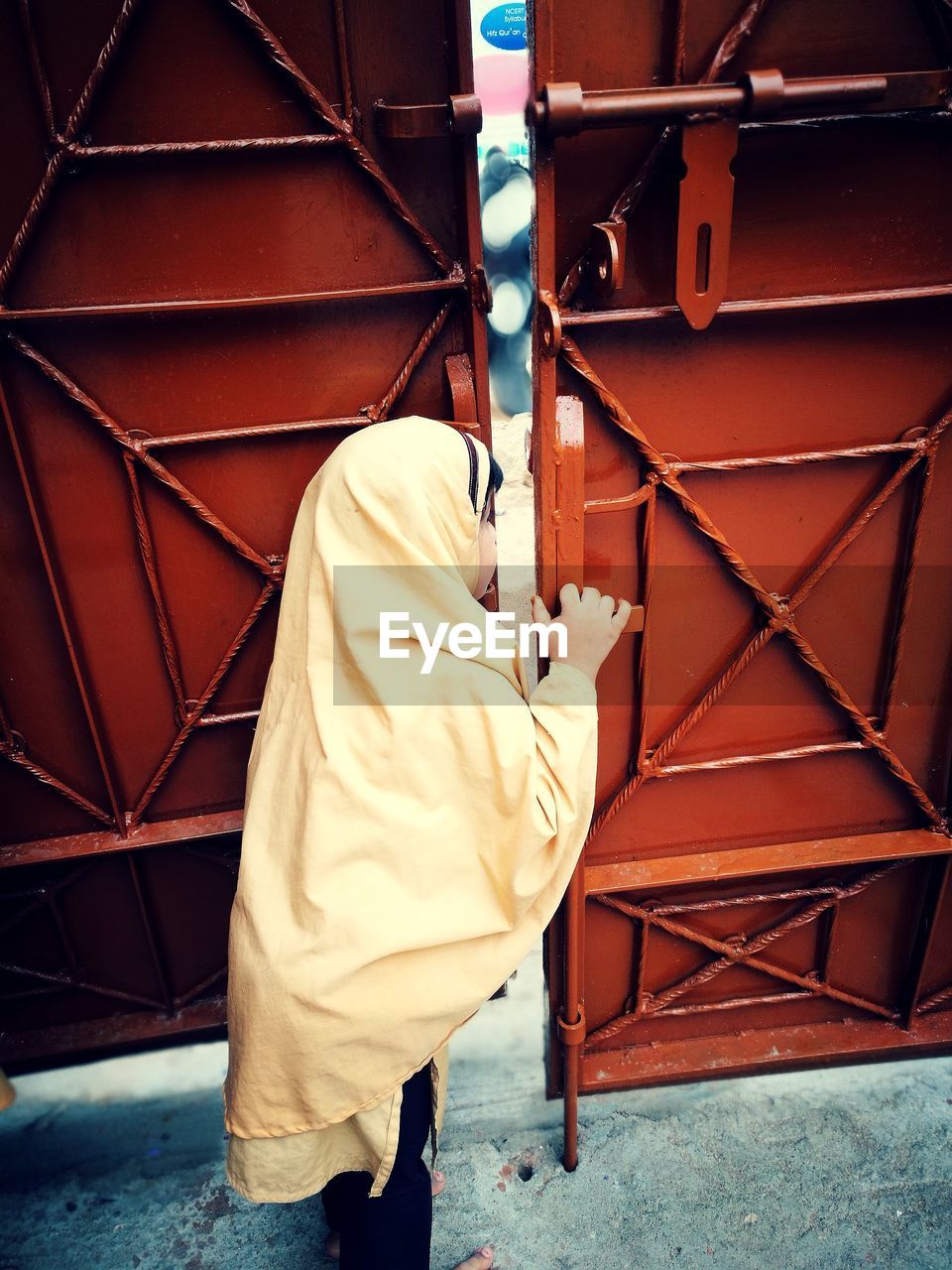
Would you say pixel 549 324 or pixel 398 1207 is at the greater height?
pixel 549 324

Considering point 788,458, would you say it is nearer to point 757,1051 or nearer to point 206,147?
point 206,147

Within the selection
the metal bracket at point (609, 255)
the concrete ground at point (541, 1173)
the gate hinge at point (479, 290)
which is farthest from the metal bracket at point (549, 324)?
the concrete ground at point (541, 1173)

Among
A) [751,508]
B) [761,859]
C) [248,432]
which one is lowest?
[761,859]

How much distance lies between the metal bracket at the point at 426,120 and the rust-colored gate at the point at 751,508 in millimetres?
201

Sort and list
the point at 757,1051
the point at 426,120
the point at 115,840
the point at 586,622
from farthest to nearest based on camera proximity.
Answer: the point at 757,1051, the point at 115,840, the point at 586,622, the point at 426,120

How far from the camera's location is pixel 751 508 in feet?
7.28

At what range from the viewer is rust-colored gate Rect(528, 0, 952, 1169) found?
1791 millimetres

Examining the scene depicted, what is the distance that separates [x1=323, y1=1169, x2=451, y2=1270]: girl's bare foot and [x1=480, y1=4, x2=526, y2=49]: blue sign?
5937 millimetres

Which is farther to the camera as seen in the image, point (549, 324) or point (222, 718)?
point (222, 718)

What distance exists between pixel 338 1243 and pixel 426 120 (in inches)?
123

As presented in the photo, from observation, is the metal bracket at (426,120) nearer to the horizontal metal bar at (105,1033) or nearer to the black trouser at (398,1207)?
the black trouser at (398,1207)

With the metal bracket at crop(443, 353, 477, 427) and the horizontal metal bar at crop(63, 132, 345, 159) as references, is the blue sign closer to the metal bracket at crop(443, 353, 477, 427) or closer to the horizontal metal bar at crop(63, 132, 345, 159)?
the horizontal metal bar at crop(63, 132, 345, 159)

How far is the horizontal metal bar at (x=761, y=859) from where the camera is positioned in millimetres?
2512

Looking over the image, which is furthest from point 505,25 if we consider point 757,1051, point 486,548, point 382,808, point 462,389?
point 757,1051
